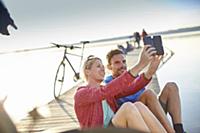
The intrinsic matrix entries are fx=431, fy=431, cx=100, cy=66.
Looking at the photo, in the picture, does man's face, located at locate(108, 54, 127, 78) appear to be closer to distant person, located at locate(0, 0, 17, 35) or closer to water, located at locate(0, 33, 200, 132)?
distant person, located at locate(0, 0, 17, 35)

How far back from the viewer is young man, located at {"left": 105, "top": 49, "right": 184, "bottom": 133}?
2099mm

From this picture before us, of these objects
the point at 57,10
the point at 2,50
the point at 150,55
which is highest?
the point at 57,10

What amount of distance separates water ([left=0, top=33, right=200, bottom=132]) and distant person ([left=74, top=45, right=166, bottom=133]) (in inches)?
37.3

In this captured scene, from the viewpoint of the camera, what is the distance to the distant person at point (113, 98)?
73.4 inches

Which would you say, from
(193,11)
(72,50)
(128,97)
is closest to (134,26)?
(193,11)

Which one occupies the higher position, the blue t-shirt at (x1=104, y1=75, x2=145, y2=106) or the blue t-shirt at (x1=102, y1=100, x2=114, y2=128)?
the blue t-shirt at (x1=104, y1=75, x2=145, y2=106)

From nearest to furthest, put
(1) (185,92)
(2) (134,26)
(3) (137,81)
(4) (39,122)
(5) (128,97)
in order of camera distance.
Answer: (3) (137,81)
(5) (128,97)
(4) (39,122)
(1) (185,92)
(2) (134,26)

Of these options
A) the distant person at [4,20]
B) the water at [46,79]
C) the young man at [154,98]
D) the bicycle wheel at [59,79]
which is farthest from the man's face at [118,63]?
the bicycle wheel at [59,79]

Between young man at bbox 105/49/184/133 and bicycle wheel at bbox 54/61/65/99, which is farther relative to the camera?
bicycle wheel at bbox 54/61/65/99

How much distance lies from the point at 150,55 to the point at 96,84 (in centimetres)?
29

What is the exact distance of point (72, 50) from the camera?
5457 millimetres

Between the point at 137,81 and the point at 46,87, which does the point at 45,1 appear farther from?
the point at 137,81

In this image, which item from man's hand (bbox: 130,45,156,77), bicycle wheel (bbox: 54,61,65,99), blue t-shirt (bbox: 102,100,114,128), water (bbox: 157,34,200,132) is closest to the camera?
man's hand (bbox: 130,45,156,77)

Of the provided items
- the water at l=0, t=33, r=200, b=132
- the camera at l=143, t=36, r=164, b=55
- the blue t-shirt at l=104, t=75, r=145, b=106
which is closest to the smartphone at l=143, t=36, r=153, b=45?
the camera at l=143, t=36, r=164, b=55
